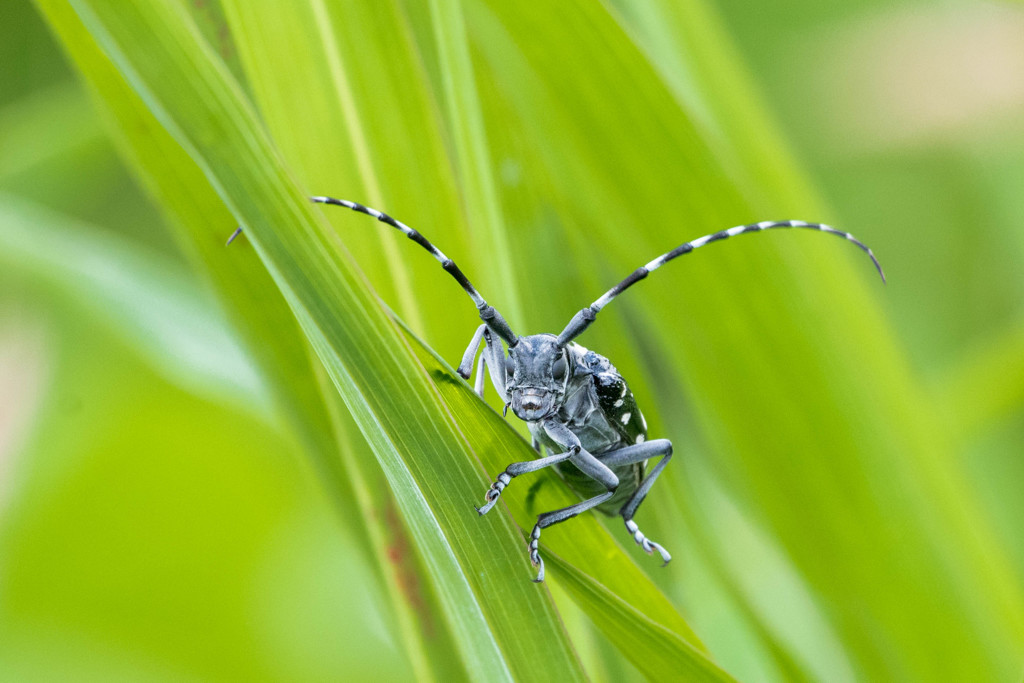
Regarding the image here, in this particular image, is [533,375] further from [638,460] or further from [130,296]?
[130,296]

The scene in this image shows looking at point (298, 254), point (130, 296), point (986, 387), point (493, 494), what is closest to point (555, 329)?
point (493, 494)

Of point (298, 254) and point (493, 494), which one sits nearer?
point (298, 254)

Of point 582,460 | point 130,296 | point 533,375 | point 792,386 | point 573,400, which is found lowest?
point 792,386

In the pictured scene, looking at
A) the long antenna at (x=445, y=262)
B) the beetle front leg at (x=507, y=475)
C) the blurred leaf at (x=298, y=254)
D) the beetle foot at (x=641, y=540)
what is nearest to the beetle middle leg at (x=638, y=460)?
the beetle foot at (x=641, y=540)

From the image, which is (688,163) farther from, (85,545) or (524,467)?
(85,545)

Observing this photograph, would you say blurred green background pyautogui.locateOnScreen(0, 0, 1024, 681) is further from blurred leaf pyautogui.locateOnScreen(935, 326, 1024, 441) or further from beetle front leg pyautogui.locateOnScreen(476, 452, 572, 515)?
beetle front leg pyautogui.locateOnScreen(476, 452, 572, 515)

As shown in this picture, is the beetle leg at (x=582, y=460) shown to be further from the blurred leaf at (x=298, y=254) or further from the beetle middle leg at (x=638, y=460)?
the blurred leaf at (x=298, y=254)

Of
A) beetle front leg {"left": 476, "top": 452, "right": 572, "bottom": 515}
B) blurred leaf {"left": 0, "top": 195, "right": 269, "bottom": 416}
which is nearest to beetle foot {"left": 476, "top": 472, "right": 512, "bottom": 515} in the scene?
beetle front leg {"left": 476, "top": 452, "right": 572, "bottom": 515}

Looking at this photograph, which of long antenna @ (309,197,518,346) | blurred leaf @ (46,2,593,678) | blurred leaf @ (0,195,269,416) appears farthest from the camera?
blurred leaf @ (0,195,269,416)

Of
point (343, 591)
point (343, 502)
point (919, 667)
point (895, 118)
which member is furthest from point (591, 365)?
point (895, 118)
